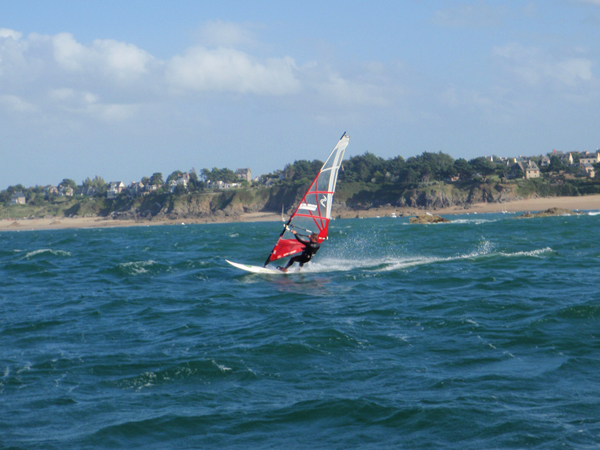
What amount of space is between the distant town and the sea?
308ft

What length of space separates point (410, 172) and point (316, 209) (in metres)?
94.7

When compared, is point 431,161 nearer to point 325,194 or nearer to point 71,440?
point 325,194

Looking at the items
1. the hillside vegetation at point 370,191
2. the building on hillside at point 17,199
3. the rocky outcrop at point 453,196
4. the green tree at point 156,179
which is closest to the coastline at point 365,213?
the rocky outcrop at point 453,196

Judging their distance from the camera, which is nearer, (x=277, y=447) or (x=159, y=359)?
(x=277, y=447)

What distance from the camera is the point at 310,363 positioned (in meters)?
8.80

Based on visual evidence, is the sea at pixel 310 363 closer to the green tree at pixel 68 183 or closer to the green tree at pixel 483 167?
the green tree at pixel 483 167

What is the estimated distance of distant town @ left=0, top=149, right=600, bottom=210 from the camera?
10556 cm

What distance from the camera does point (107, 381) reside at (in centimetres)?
816

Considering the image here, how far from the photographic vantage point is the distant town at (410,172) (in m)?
106

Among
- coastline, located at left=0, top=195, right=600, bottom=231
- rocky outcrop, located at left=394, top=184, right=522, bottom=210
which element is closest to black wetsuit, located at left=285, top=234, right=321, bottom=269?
coastline, located at left=0, top=195, right=600, bottom=231

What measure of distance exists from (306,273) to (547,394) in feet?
40.6

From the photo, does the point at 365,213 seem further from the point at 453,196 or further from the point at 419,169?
the point at 419,169

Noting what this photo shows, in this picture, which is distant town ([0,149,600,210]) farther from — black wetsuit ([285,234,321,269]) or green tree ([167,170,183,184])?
black wetsuit ([285,234,321,269])

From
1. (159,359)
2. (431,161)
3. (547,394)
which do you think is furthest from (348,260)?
(431,161)
